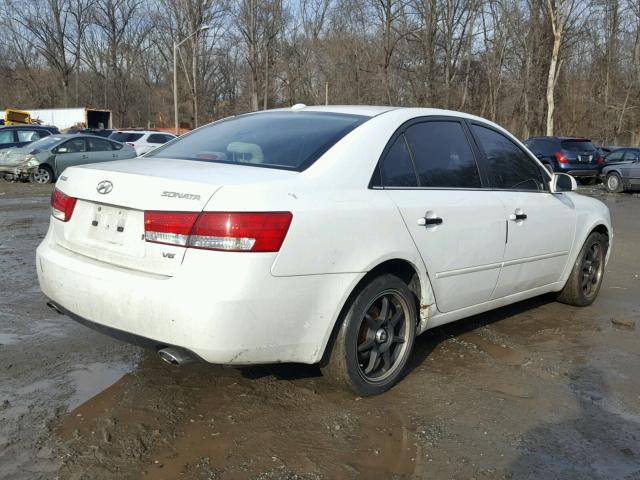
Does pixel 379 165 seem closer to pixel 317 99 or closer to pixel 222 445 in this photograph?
pixel 222 445

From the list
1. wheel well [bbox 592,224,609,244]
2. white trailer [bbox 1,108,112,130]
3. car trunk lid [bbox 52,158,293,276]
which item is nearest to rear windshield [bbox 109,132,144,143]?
white trailer [bbox 1,108,112,130]

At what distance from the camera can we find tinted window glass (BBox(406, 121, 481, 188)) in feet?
12.6

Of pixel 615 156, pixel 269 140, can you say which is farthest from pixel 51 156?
pixel 615 156

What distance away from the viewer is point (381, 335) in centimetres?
355

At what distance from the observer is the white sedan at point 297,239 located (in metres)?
2.83

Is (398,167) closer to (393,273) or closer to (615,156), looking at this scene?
(393,273)

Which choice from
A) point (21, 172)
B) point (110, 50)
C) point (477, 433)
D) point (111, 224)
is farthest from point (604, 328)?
point (110, 50)

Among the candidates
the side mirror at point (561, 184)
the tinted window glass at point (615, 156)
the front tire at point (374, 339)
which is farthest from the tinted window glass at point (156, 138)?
the front tire at point (374, 339)

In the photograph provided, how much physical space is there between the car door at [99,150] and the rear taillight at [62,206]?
14455mm

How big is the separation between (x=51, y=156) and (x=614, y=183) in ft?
55.8

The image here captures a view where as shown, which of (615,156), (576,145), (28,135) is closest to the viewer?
(28,135)

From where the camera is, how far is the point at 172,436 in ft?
9.86

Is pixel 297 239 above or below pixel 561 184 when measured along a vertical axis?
below

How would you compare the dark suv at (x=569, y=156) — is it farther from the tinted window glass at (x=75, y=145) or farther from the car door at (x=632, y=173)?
the tinted window glass at (x=75, y=145)
